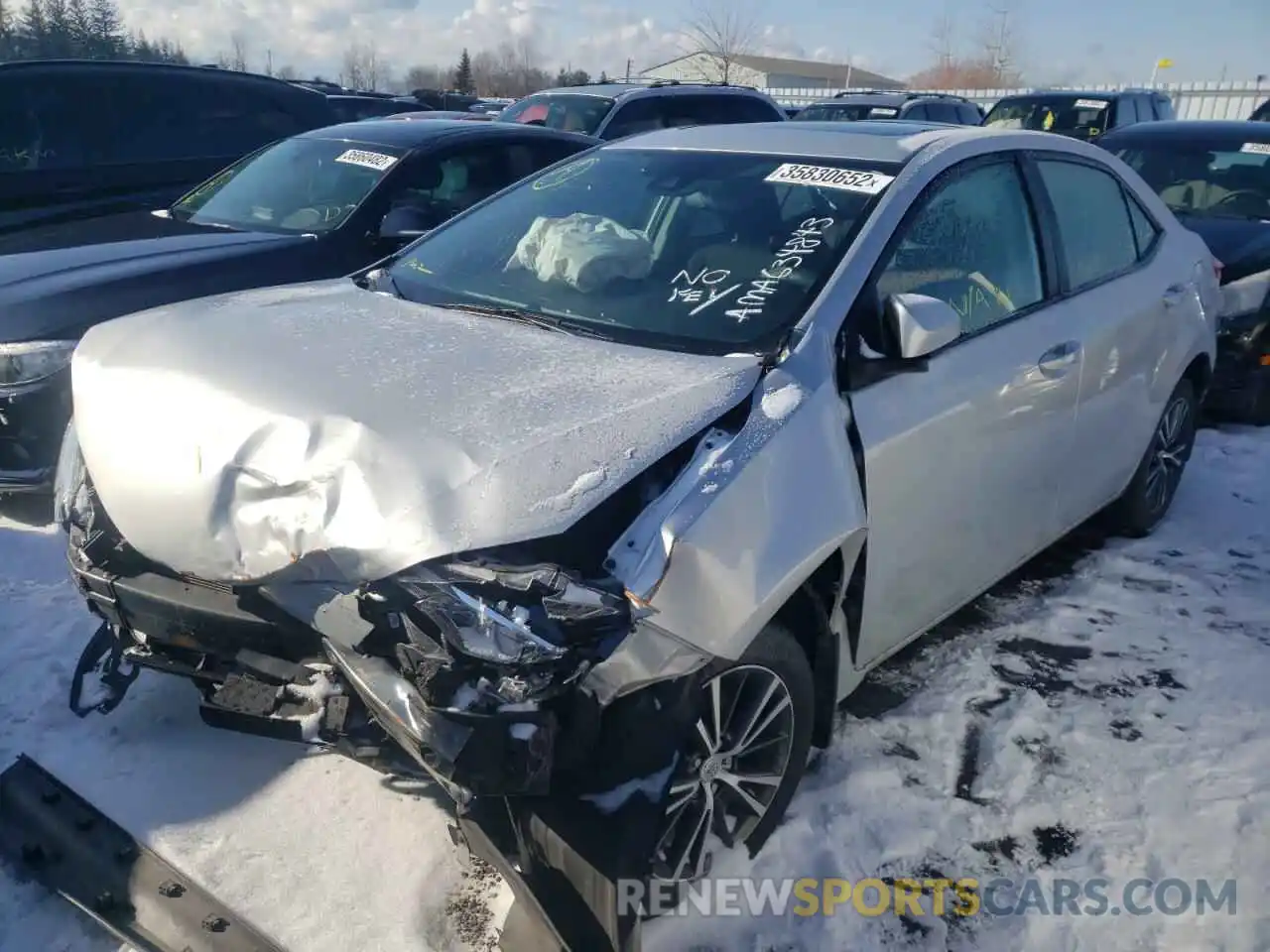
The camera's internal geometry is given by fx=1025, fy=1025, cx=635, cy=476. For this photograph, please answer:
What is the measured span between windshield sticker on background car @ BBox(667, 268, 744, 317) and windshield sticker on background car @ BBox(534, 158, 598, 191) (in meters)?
1.01

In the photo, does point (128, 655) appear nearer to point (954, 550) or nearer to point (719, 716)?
point (719, 716)

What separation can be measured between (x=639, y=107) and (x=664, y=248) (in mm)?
7719

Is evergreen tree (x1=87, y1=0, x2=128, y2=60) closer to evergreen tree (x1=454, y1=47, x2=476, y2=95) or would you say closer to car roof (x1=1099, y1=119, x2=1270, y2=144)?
evergreen tree (x1=454, y1=47, x2=476, y2=95)

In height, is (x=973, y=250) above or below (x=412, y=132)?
below

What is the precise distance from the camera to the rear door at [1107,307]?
3.67m

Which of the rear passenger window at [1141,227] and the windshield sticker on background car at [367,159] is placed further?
the windshield sticker on background car at [367,159]

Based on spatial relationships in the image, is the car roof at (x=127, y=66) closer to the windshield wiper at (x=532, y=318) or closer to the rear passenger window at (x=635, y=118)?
the rear passenger window at (x=635, y=118)

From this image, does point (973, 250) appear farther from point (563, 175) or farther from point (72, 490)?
point (72, 490)

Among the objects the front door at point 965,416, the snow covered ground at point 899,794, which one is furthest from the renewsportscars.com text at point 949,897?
the front door at point 965,416

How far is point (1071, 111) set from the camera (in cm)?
1360

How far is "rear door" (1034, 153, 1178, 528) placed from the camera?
367 centimetres

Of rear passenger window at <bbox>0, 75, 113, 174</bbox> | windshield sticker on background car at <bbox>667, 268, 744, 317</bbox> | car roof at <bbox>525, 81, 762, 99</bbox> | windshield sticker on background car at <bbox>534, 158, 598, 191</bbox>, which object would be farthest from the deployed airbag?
car roof at <bbox>525, 81, 762, 99</bbox>

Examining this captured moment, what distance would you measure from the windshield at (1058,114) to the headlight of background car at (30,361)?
12224mm

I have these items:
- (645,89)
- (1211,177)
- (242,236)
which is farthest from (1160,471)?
(645,89)
